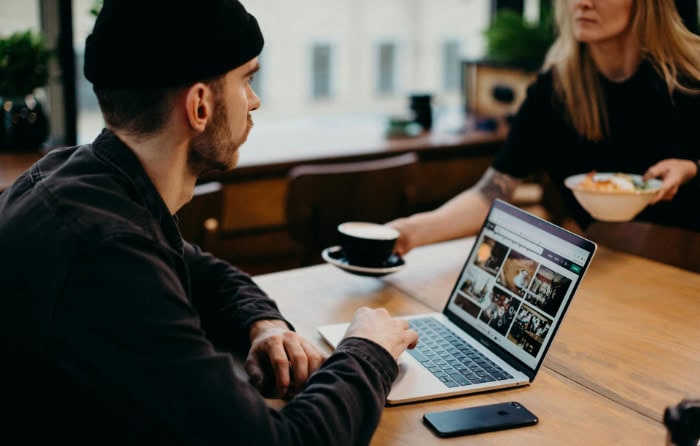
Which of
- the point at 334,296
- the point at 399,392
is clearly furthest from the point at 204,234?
the point at 399,392

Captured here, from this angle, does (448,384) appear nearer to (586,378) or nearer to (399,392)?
(399,392)

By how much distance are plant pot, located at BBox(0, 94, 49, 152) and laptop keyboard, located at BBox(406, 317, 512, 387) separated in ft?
6.48

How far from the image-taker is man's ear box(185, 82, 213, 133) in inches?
40.9

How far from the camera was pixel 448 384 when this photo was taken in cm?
121

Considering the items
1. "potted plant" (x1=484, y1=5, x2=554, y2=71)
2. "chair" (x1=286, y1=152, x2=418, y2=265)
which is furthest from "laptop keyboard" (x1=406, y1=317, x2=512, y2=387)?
"potted plant" (x1=484, y1=5, x2=554, y2=71)

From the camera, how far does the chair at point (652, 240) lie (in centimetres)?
187

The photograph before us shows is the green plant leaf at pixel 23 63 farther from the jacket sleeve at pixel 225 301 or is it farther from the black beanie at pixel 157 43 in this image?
the black beanie at pixel 157 43

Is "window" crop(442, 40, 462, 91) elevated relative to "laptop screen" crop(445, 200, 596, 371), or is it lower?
elevated

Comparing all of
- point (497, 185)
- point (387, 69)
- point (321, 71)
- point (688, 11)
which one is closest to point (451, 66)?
point (387, 69)

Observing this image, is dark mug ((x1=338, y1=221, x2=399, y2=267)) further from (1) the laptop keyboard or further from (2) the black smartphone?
(2) the black smartphone

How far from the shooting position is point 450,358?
1.31 metres

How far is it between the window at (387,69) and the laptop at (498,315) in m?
2.72

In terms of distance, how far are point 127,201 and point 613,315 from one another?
3.25 ft

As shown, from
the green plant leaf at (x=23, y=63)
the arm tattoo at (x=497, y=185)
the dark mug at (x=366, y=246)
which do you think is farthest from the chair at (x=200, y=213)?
the green plant leaf at (x=23, y=63)
